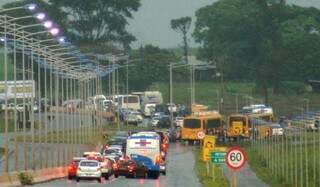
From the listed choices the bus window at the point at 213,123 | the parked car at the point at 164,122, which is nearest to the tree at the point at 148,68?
the parked car at the point at 164,122

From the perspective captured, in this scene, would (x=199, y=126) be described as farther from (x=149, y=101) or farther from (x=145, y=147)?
(x=149, y=101)

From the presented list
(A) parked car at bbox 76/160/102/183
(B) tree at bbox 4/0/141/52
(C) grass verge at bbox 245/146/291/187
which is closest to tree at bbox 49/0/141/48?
(B) tree at bbox 4/0/141/52

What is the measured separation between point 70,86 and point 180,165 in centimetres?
2829

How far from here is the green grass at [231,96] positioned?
129 metres

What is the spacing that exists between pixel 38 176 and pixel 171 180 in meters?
7.91

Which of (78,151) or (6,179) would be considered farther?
(78,151)

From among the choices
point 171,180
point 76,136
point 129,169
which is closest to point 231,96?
point 76,136

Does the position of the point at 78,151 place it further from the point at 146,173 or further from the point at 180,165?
the point at 146,173

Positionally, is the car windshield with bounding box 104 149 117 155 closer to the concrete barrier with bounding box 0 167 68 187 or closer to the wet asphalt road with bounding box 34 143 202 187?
the wet asphalt road with bounding box 34 143 202 187

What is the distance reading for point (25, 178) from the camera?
5469 centimetres

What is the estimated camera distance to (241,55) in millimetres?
167875

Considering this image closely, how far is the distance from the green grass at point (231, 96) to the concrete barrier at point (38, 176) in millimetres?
55511

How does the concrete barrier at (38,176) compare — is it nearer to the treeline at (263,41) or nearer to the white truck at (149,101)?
the treeline at (263,41)

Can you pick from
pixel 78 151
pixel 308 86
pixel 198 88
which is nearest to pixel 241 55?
pixel 198 88
